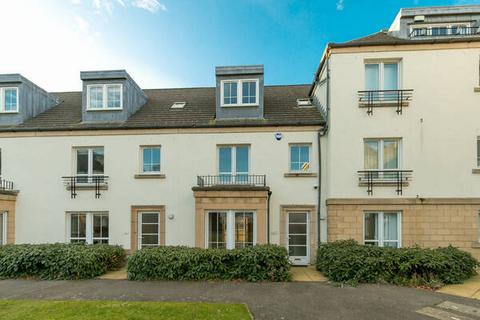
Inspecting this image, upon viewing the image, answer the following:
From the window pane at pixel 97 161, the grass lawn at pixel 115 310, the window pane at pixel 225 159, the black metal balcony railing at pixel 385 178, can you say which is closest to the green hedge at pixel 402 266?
the black metal balcony railing at pixel 385 178

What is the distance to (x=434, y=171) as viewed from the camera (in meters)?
11.0

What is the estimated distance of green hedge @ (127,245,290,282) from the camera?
9.15 metres

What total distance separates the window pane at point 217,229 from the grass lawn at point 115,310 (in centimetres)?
447

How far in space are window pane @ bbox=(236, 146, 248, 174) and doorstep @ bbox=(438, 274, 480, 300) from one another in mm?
7636

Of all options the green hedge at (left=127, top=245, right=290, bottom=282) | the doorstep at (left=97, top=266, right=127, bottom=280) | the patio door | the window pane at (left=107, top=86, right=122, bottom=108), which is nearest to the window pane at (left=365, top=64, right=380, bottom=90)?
the green hedge at (left=127, top=245, right=290, bottom=282)

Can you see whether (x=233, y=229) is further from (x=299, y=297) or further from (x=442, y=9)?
(x=442, y=9)

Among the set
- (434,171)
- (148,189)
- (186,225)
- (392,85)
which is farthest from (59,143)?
(434,171)

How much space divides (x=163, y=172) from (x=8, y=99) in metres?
8.63

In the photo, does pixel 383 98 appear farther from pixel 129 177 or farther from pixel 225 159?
pixel 129 177

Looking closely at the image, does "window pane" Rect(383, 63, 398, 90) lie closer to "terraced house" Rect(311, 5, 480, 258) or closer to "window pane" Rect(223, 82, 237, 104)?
"terraced house" Rect(311, 5, 480, 258)

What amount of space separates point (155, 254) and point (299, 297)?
4799 millimetres

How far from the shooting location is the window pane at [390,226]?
11141 millimetres

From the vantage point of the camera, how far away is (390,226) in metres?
11.2

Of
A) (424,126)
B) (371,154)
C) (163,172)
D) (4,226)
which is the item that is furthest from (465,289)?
(4,226)
